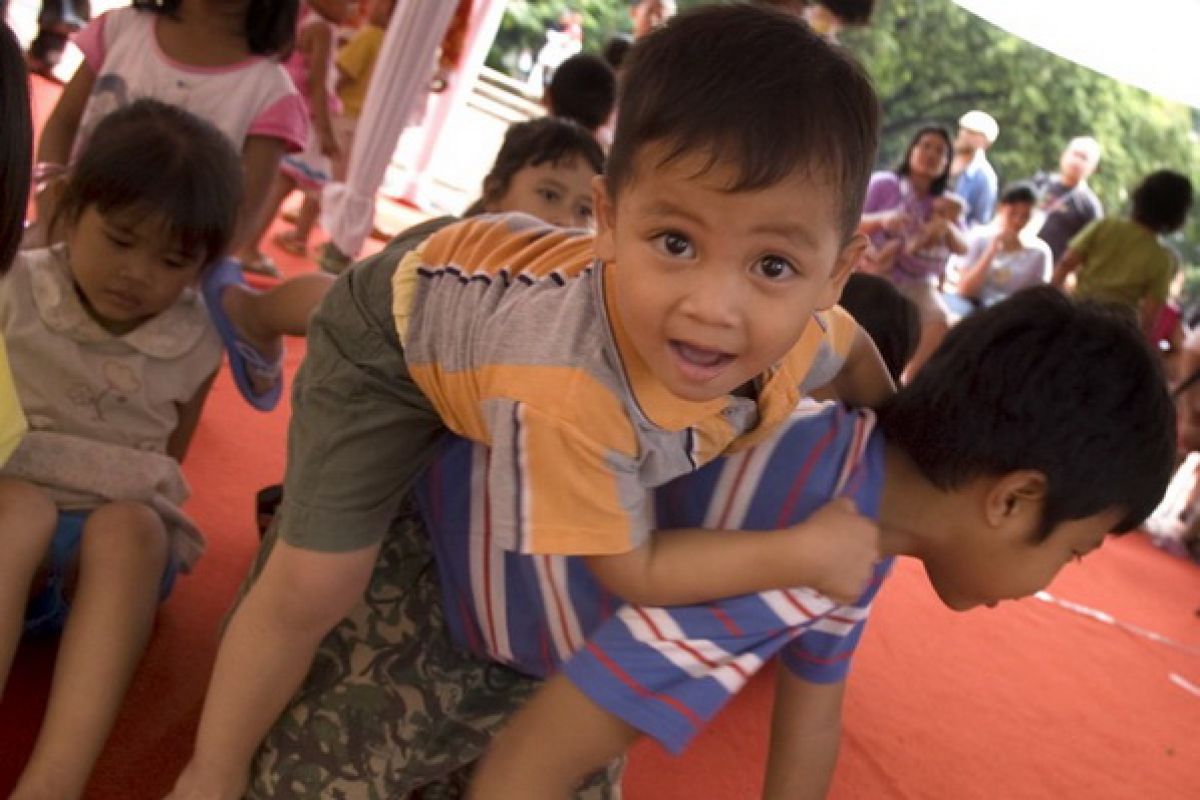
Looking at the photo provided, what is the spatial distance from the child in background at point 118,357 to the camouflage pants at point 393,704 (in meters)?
0.18

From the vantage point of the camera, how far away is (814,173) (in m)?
0.87

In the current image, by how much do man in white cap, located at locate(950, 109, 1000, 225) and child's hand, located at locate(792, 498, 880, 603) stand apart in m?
4.34

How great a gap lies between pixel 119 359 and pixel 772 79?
0.87 meters

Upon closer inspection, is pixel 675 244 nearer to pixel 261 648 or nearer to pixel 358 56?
pixel 261 648

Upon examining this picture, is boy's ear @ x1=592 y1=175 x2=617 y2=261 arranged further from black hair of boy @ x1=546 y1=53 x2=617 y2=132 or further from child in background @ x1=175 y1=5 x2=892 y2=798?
black hair of boy @ x1=546 y1=53 x2=617 y2=132

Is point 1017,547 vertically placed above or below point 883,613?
above

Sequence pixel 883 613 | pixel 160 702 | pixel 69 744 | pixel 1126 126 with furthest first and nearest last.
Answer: pixel 1126 126, pixel 883 613, pixel 160 702, pixel 69 744

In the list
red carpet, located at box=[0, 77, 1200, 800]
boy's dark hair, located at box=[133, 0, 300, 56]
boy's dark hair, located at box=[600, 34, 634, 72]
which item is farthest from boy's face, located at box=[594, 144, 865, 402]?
boy's dark hair, located at box=[600, 34, 634, 72]

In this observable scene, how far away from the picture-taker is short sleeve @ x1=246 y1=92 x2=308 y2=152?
1.98 metres

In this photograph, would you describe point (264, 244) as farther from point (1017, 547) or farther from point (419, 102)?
point (1017, 547)

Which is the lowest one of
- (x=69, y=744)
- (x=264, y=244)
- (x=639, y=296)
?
(x=264, y=244)

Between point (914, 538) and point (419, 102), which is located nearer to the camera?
point (914, 538)

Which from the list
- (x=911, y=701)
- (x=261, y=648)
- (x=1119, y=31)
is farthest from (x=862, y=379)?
(x=1119, y=31)

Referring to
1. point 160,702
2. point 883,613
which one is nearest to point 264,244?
point 883,613
